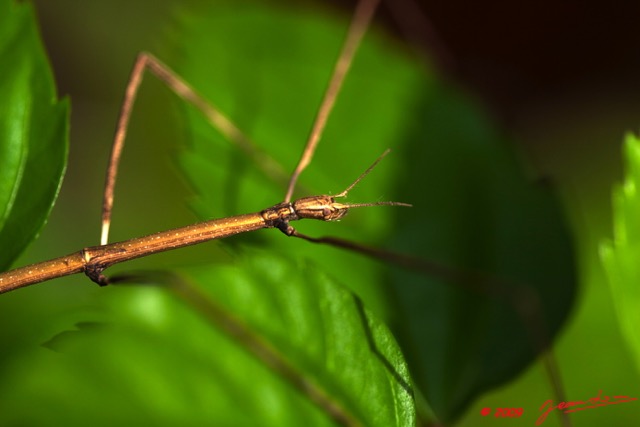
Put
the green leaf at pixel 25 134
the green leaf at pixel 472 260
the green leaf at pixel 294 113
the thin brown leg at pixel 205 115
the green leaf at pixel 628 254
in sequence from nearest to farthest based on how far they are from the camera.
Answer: the green leaf at pixel 628 254
the green leaf at pixel 25 134
the green leaf at pixel 472 260
the green leaf at pixel 294 113
the thin brown leg at pixel 205 115

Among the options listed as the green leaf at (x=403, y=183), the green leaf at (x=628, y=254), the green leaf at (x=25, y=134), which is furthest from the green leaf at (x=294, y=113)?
the green leaf at (x=628, y=254)

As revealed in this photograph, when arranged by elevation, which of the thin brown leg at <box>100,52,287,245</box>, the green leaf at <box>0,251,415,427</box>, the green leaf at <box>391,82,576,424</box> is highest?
the thin brown leg at <box>100,52,287,245</box>

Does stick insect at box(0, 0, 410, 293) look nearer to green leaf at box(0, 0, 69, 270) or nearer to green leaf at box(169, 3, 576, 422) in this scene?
green leaf at box(169, 3, 576, 422)

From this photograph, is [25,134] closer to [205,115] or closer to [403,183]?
[205,115]

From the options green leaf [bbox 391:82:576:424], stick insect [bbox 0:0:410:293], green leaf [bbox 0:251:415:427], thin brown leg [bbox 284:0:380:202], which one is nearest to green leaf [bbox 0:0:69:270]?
green leaf [bbox 0:251:415:427]

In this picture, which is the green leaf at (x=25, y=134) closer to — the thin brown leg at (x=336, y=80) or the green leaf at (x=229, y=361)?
the green leaf at (x=229, y=361)

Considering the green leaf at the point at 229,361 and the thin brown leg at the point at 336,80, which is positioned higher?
the thin brown leg at the point at 336,80

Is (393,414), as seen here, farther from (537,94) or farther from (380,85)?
(537,94)
